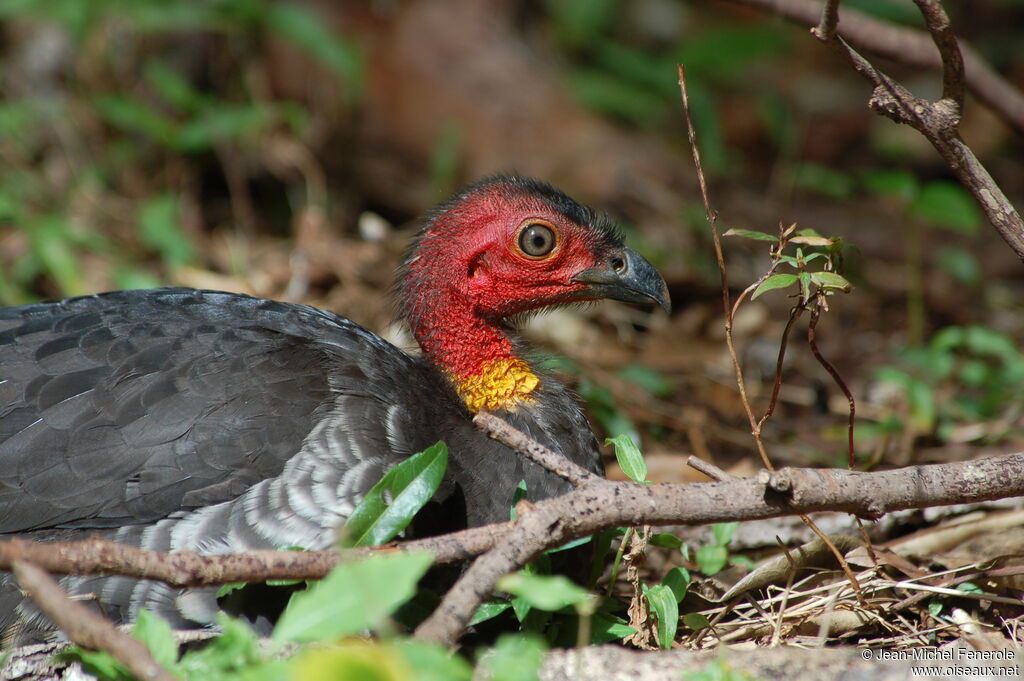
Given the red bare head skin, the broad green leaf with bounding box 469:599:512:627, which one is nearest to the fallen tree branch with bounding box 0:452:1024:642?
the broad green leaf with bounding box 469:599:512:627

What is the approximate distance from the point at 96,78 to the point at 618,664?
600cm

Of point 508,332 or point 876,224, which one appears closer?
point 508,332

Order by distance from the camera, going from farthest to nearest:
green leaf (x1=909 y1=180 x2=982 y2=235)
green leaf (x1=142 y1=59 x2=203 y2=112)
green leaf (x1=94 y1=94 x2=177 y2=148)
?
green leaf (x1=142 y1=59 x2=203 y2=112) → green leaf (x1=94 y1=94 x2=177 y2=148) → green leaf (x1=909 y1=180 x2=982 y2=235)

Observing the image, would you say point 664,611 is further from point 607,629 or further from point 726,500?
point 726,500

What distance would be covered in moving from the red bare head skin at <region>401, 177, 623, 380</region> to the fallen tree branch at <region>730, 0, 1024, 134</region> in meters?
1.06

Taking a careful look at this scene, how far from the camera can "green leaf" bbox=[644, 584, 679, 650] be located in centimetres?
276

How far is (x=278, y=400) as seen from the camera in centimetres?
308

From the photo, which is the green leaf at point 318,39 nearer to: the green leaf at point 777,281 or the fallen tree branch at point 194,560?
the green leaf at point 777,281

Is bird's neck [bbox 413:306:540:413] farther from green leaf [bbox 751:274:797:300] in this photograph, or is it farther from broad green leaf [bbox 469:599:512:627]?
green leaf [bbox 751:274:797:300]

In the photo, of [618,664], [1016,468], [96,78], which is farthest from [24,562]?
[96,78]

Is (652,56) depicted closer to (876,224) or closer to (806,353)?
(876,224)

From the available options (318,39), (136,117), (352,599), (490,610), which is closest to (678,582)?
(490,610)

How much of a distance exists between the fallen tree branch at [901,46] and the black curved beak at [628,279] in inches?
41.3

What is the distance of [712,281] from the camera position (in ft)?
20.0
